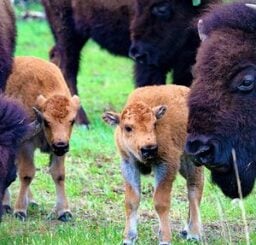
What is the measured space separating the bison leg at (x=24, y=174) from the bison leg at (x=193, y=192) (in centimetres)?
145

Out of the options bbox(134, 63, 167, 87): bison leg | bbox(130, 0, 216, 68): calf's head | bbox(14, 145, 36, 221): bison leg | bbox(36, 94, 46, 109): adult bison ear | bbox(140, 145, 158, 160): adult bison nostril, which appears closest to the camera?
bbox(140, 145, 158, 160): adult bison nostril

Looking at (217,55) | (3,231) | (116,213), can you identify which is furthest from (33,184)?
(217,55)

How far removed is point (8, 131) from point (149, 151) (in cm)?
97

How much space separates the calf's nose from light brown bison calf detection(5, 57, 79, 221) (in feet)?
5.67

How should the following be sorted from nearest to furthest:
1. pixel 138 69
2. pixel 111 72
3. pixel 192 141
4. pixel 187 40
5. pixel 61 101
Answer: pixel 192 141 < pixel 61 101 < pixel 187 40 < pixel 138 69 < pixel 111 72

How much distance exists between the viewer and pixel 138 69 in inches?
496

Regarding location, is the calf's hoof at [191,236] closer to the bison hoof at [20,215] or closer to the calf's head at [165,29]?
the bison hoof at [20,215]

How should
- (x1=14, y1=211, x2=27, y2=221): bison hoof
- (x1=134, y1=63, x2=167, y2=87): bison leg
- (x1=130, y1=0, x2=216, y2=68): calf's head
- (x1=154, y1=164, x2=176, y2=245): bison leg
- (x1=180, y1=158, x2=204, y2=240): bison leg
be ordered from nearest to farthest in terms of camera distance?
(x1=154, y1=164, x2=176, y2=245): bison leg
(x1=180, y1=158, x2=204, y2=240): bison leg
(x1=14, y1=211, x2=27, y2=221): bison hoof
(x1=130, y1=0, x2=216, y2=68): calf's head
(x1=134, y1=63, x2=167, y2=87): bison leg

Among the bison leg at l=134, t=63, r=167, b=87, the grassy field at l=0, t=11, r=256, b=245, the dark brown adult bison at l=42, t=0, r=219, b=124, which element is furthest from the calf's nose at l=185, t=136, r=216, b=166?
the bison leg at l=134, t=63, r=167, b=87

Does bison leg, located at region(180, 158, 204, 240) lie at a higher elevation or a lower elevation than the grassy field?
higher

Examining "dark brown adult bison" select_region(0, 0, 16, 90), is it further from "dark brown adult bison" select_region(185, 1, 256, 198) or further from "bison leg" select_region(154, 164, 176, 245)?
"dark brown adult bison" select_region(185, 1, 256, 198)

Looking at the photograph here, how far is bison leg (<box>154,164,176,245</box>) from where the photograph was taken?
7.09 metres

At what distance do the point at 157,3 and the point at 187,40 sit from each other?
54 centimetres

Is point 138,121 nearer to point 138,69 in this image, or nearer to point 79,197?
point 79,197
